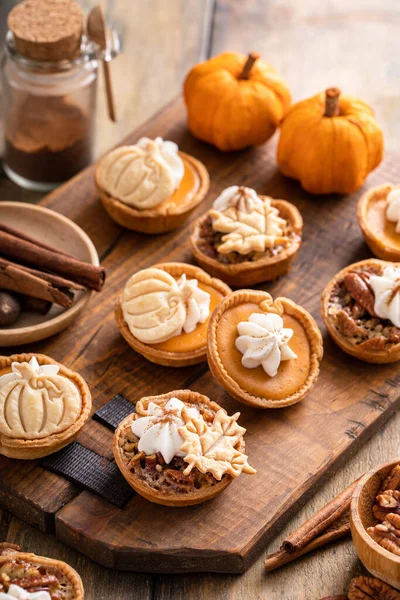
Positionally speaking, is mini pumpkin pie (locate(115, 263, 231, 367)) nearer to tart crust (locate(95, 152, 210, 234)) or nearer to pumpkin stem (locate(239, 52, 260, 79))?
tart crust (locate(95, 152, 210, 234))

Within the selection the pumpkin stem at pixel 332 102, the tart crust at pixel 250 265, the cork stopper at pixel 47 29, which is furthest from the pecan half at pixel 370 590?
the cork stopper at pixel 47 29

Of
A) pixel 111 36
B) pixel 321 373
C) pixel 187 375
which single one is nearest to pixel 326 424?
pixel 321 373

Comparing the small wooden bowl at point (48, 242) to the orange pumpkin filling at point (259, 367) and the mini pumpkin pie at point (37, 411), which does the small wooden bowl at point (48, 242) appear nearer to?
the mini pumpkin pie at point (37, 411)

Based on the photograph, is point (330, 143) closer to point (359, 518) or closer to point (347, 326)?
point (347, 326)

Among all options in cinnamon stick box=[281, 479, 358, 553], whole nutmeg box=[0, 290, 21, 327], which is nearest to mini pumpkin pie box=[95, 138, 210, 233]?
whole nutmeg box=[0, 290, 21, 327]

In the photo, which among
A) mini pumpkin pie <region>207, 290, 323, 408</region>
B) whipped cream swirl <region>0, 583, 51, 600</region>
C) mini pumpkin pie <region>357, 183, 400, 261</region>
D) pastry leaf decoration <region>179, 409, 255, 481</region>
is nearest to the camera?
whipped cream swirl <region>0, 583, 51, 600</region>

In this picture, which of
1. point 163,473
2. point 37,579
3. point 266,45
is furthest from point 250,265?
point 266,45
